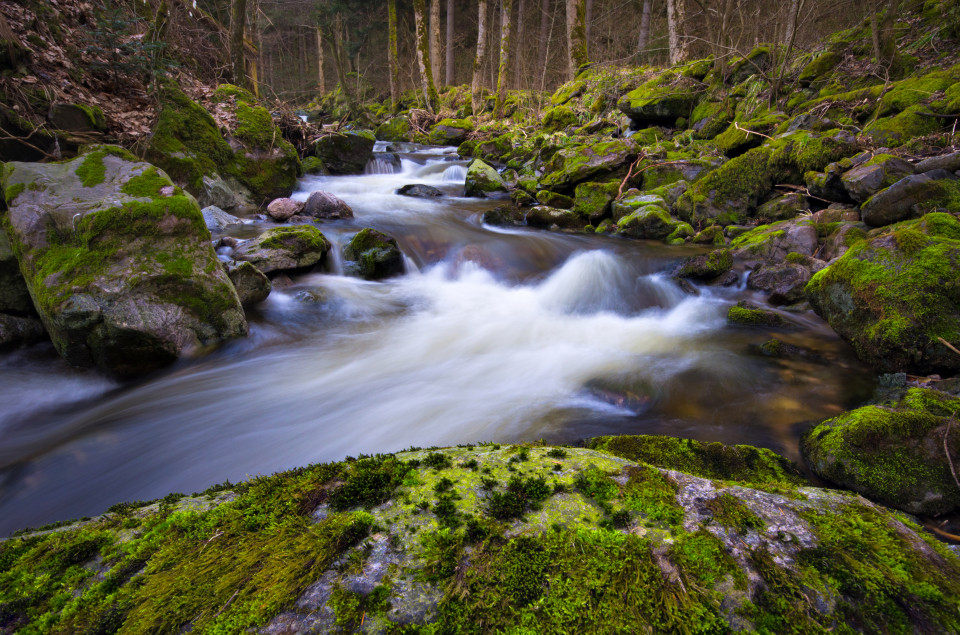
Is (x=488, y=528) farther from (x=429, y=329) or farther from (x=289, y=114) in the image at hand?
(x=289, y=114)

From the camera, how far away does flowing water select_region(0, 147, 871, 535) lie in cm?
344

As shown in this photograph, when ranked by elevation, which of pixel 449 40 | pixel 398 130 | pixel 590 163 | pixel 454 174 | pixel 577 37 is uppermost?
pixel 449 40

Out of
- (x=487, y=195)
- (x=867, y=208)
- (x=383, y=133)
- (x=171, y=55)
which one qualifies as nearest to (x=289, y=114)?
(x=171, y=55)

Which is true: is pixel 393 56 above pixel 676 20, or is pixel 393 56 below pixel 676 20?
above

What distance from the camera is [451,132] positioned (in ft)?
68.5

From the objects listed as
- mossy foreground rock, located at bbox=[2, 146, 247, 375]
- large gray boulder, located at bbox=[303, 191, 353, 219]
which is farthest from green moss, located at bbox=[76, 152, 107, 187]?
large gray boulder, located at bbox=[303, 191, 353, 219]

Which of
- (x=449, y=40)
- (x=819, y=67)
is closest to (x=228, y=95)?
(x=819, y=67)

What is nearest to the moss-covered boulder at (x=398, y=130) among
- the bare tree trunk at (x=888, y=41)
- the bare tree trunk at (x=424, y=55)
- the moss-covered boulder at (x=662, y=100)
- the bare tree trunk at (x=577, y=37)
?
the bare tree trunk at (x=424, y=55)

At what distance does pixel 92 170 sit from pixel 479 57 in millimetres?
19577

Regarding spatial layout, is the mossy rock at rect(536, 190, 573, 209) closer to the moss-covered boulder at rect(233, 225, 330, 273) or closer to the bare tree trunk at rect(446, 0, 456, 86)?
the moss-covered boulder at rect(233, 225, 330, 273)

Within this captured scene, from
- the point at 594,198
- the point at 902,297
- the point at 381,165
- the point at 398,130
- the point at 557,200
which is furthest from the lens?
the point at 398,130

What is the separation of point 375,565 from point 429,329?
5034 millimetres

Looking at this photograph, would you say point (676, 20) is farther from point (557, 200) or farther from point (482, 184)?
point (557, 200)

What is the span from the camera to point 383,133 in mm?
22969
